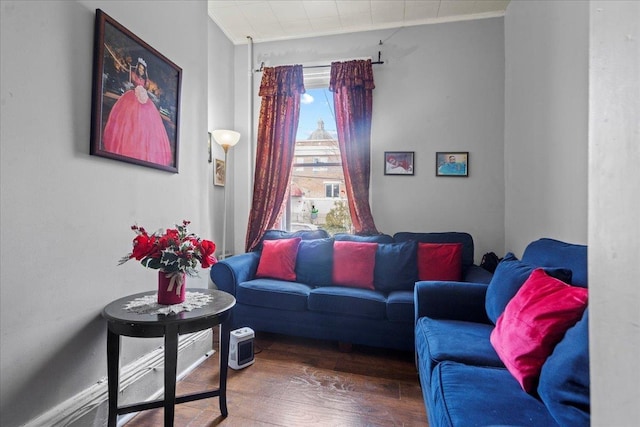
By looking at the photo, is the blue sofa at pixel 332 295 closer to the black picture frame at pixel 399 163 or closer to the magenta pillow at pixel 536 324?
the black picture frame at pixel 399 163

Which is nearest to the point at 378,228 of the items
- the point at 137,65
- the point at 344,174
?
the point at 344,174

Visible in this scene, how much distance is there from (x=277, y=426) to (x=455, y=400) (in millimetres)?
955

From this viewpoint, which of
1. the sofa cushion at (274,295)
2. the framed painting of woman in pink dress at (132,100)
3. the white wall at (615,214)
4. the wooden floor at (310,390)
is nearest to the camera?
the white wall at (615,214)

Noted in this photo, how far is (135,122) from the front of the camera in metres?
1.71

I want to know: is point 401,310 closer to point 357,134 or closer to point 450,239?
point 450,239

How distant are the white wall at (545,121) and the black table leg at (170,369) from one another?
7.27ft

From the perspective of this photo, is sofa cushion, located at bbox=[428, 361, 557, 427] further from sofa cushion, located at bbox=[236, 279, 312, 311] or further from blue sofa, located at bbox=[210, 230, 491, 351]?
sofa cushion, located at bbox=[236, 279, 312, 311]

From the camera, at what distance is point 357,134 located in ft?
10.8

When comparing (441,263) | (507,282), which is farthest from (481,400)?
(441,263)

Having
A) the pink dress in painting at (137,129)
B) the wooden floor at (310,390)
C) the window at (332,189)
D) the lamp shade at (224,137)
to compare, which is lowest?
the wooden floor at (310,390)

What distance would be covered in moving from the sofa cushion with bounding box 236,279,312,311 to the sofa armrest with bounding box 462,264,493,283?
1289 mm

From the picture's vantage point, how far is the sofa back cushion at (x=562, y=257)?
1420 millimetres

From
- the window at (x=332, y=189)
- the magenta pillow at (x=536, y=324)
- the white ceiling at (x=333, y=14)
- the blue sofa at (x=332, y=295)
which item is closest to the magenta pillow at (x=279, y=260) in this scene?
the blue sofa at (x=332, y=295)

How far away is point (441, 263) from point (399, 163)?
1162 mm
